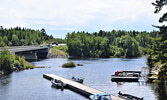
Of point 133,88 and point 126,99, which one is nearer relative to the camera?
point 126,99

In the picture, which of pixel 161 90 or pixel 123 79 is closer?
pixel 161 90

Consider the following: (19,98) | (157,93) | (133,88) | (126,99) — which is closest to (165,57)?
(126,99)

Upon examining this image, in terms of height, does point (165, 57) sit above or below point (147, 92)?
above

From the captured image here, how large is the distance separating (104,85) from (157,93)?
18014mm

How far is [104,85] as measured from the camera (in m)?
75.4

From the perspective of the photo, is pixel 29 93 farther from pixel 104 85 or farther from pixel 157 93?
pixel 157 93

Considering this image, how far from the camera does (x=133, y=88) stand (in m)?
70.6

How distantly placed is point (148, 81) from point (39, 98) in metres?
36.8

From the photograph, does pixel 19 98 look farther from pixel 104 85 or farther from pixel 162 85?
pixel 162 85

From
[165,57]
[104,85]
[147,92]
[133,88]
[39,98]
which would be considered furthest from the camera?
[104,85]

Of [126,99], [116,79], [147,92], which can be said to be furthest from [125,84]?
[126,99]

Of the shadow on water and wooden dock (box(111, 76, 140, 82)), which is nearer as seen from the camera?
the shadow on water

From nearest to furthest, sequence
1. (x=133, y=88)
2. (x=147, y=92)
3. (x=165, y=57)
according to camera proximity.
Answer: (x=165, y=57) → (x=147, y=92) → (x=133, y=88)

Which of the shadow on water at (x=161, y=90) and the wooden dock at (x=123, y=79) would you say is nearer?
the shadow on water at (x=161, y=90)
